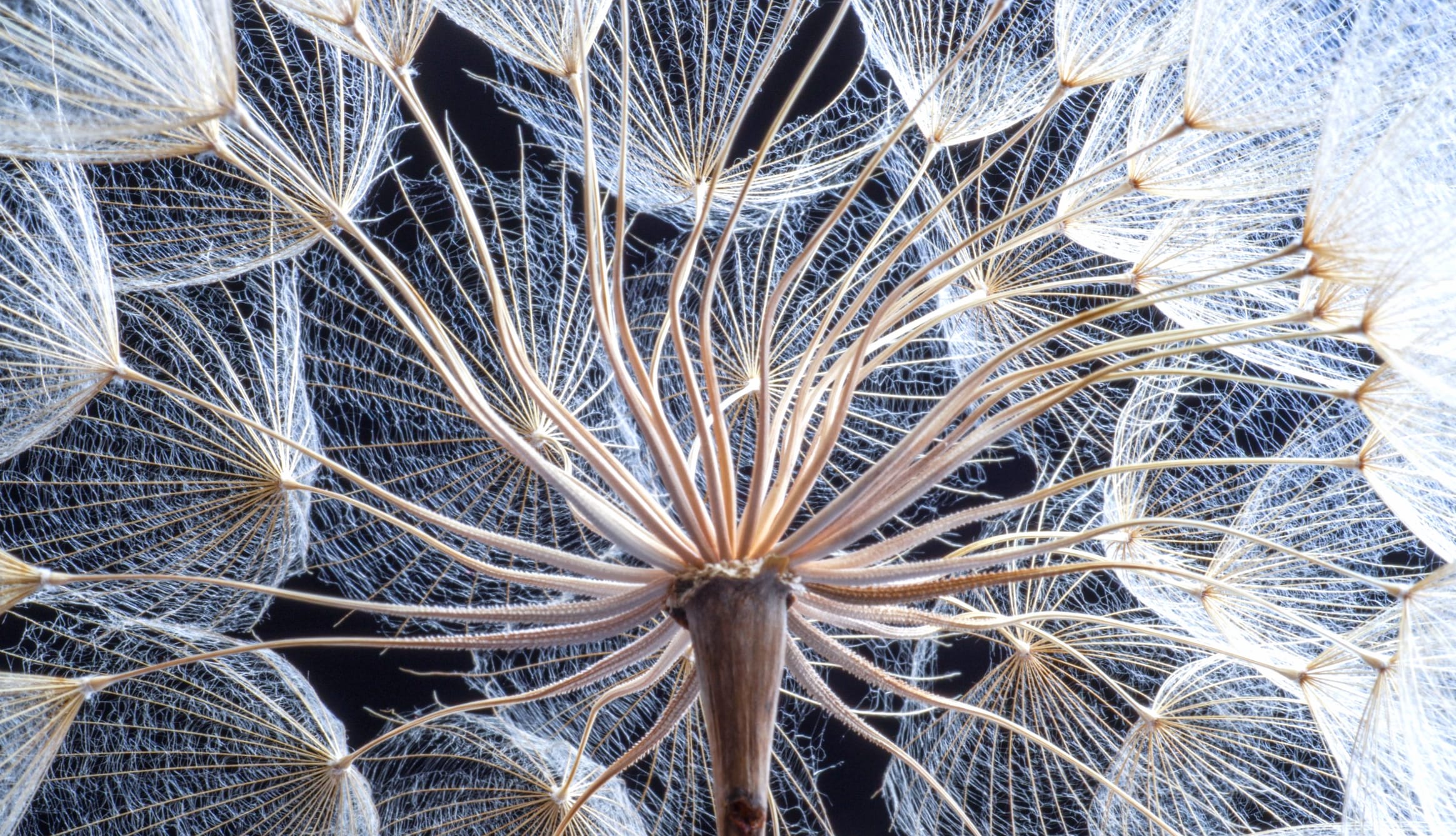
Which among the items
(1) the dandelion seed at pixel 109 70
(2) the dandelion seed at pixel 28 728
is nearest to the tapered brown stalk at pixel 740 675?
(1) the dandelion seed at pixel 109 70

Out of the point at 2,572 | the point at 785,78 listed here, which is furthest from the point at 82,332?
the point at 785,78

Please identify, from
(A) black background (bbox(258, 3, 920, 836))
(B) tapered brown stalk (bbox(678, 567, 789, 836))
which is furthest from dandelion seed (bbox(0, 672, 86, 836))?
(B) tapered brown stalk (bbox(678, 567, 789, 836))

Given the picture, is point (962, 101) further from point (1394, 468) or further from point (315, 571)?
point (315, 571)

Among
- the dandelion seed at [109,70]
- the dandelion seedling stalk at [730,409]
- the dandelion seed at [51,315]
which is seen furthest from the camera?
the dandelion seed at [51,315]

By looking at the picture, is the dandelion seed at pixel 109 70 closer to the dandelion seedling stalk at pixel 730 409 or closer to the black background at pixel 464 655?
the dandelion seedling stalk at pixel 730 409

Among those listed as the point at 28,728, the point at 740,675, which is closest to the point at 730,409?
the point at 740,675

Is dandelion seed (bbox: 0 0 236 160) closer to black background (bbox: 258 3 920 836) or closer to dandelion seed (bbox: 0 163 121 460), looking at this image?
dandelion seed (bbox: 0 163 121 460)

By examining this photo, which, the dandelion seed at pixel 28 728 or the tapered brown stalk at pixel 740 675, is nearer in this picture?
the tapered brown stalk at pixel 740 675
